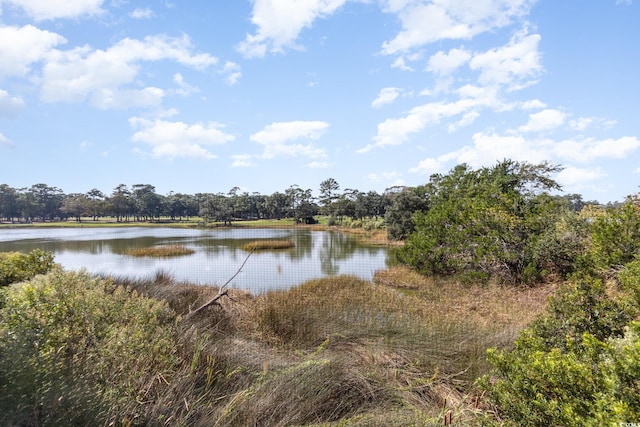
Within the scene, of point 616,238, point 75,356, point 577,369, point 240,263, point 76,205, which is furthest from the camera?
point 76,205

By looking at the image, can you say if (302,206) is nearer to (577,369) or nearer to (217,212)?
(217,212)

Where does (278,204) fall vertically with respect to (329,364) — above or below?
above

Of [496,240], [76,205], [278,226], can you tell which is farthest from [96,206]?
[496,240]

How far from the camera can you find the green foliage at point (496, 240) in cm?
802

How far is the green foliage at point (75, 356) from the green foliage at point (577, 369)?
1.91m

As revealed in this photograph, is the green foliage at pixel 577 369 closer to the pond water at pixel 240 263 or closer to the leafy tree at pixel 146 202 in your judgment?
the pond water at pixel 240 263

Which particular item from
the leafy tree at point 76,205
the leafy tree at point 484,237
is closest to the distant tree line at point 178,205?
the leafy tree at point 76,205

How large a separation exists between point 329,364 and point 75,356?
64.3 inches

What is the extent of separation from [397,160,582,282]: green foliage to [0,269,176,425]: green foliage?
823 cm

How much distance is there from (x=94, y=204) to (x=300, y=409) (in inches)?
2289

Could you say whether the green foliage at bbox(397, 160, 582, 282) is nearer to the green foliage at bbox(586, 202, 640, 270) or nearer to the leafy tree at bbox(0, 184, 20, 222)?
the green foliage at bbox(586, 202, 640, 270)

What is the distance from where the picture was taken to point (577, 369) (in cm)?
148

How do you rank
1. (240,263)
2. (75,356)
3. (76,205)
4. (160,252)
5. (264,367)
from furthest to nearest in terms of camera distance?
(76,205)
(160,252)
(240,263)
(264,367)
(75,356)

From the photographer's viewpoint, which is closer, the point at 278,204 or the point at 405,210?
→ the point at 405,210
